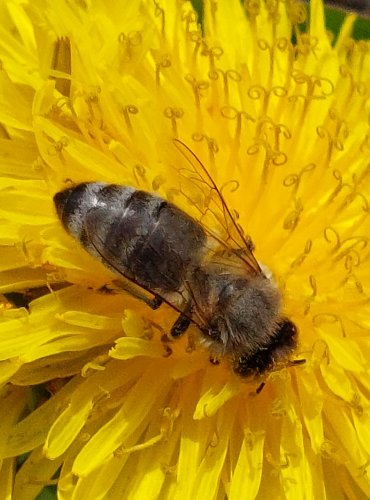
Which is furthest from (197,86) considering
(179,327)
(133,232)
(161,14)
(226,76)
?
(179,327)

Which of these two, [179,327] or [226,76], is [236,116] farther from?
[179,327]

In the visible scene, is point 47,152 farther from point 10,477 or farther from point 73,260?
point 10,477

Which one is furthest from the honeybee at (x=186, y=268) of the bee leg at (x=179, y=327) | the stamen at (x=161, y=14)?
the stamen at (x=161, y=14)

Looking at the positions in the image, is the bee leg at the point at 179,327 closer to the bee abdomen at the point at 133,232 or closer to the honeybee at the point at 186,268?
the honeybee at the point at 186,268

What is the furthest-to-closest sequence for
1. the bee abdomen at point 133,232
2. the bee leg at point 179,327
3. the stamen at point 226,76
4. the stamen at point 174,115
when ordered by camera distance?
the stamen at point 226,76, the stamen at point 174,115, the bee leg at point 179,327, the bee abdomen at point 133,232

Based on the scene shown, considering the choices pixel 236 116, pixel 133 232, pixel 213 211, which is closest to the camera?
pixel 133 232

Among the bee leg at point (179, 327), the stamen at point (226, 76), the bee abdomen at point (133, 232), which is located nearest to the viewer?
the bee abdomen at point (133, 232)
